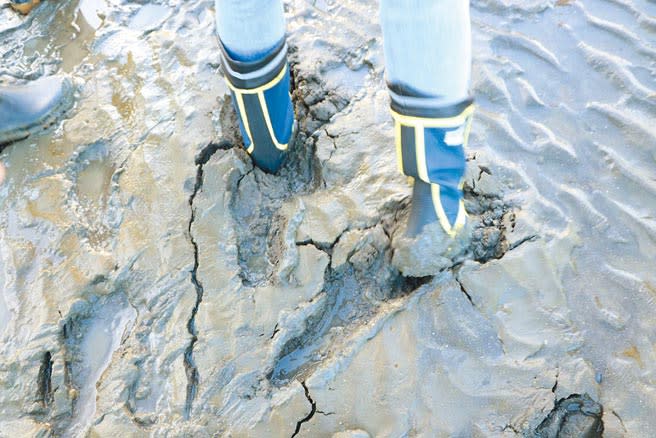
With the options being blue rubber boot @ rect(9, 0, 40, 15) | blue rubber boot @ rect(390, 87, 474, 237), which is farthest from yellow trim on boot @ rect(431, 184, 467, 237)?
blue rubber boot @ rect(9, 0, 40, 15)

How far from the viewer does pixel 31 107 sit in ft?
8.29

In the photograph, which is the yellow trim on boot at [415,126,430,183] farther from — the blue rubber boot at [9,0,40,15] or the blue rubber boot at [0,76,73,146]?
the blue rubber boot at [9,0,40,15]

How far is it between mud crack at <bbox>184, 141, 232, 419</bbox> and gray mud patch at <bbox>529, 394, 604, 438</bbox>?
1.04 m

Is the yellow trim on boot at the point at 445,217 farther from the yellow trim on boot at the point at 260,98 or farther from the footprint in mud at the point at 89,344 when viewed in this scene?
the footprint in mud at the point at 89,344

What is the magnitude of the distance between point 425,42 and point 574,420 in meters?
1.17

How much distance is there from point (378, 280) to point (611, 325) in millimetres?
765

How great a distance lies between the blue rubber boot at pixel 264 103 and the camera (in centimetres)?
187

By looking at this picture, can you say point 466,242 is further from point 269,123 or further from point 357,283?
point 269,123

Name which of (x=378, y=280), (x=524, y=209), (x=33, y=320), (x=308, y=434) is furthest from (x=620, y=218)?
(x=33, y=320)

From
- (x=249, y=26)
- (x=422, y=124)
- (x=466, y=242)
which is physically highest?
(x=249, y=26)

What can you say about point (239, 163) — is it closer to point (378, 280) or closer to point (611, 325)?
point (378, 280)

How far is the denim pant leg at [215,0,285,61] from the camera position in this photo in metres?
1.70

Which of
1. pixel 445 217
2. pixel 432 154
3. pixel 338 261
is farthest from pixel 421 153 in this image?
pixel 338 261

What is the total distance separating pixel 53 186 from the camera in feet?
7.53
